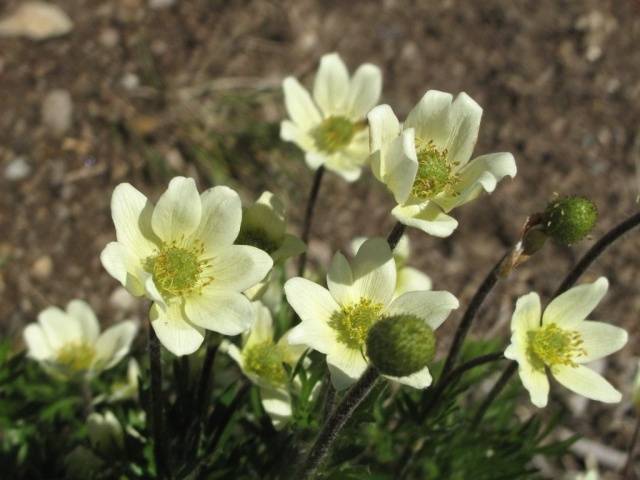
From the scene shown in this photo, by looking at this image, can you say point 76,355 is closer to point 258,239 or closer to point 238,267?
point 258,239

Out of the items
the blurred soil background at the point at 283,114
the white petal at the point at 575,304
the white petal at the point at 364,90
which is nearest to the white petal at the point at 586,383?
the white petal at the point at 575,304

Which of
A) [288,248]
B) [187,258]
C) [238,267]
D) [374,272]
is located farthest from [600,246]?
[187,258]

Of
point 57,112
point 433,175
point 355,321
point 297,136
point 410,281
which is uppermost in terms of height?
point 433,175

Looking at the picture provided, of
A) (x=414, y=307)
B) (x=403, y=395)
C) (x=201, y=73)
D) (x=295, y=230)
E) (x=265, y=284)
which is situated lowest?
(x=295, y=230)

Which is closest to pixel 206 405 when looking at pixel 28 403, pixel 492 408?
pixel 28 403

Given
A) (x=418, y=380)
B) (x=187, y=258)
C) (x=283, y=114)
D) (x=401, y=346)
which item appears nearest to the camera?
(x=401, y=346)

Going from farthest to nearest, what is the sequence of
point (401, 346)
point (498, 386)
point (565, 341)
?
point (498, 386), point (565, 341), point (401, 346)

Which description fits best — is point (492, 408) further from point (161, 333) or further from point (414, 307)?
point (161, 333)
